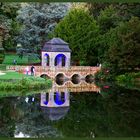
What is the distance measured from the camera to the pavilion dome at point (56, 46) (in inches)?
1104

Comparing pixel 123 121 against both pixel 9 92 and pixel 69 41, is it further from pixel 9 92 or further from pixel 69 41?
pixel 69 41

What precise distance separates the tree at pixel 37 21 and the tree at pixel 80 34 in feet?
Result: 5.47

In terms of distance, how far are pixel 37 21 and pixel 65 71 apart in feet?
18.1

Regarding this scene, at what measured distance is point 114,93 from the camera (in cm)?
2033

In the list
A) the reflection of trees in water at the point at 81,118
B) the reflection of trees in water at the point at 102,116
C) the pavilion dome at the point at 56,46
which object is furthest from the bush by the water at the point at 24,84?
the pavilion dome at the point at 56,46

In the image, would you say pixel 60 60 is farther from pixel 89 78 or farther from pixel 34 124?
pixel 34 124

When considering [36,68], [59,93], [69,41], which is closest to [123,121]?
[59,93]

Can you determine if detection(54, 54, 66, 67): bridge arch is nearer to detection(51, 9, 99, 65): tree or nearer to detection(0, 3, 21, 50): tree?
detection(51, 9, 99, 65): tree

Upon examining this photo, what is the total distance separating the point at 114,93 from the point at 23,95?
4.11 meters

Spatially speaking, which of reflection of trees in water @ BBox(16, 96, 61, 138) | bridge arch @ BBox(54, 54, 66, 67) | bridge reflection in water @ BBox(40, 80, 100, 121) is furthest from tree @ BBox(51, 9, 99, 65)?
reflection of trees in water @ BBox(16, 96, 61, 138)

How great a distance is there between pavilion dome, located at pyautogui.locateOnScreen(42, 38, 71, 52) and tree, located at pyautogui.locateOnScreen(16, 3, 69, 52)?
3.06 meters

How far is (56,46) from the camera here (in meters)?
28.2

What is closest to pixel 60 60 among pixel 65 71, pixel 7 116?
pixel 65 71

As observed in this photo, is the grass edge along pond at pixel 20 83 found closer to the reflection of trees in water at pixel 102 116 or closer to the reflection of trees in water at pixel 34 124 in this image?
the reflection of trees in water at pixel 102 116
